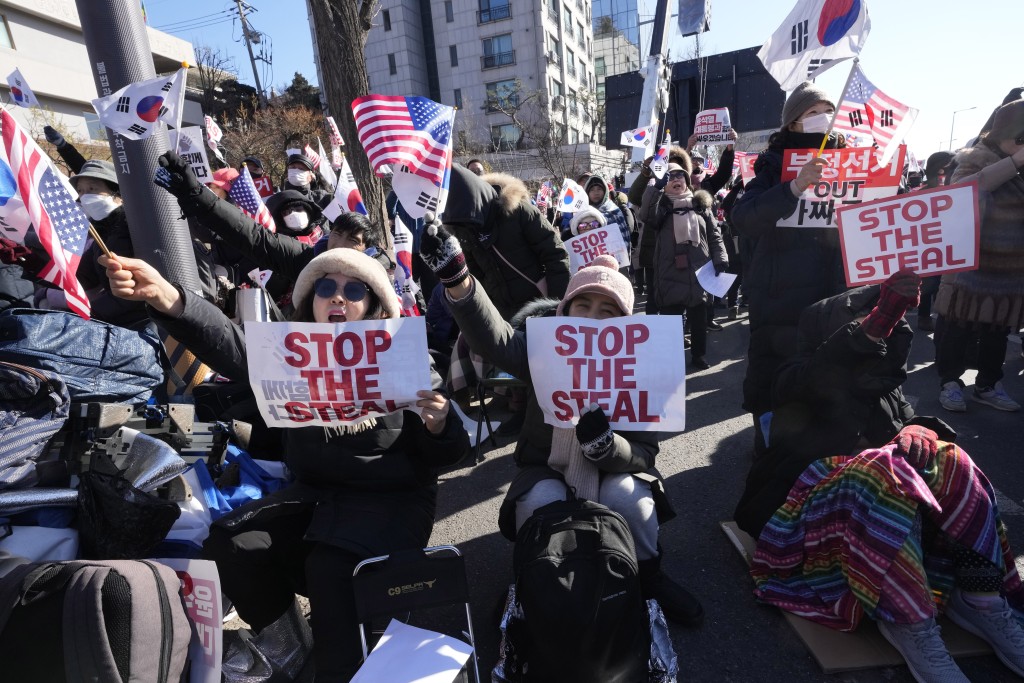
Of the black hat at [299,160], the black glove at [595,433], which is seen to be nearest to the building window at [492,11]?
the black hat at [299,160]

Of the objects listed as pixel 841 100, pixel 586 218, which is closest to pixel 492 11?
pixel 586 218

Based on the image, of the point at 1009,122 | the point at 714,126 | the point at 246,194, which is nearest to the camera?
the point at 1009,122

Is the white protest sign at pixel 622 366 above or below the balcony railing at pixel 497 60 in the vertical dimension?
below

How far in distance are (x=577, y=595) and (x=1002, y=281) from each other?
12.7 feet

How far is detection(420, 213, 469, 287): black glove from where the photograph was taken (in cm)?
194

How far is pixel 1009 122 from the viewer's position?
3510 mm

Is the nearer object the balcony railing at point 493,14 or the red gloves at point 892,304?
the red gloves at point 892,304

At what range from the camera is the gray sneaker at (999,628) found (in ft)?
6.45

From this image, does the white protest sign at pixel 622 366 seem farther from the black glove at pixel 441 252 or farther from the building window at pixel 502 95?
the building window at pixel 502 95

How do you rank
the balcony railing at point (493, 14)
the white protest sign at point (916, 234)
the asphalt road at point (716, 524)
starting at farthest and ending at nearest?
the balcony railing at point (493, 14)
the white protest sign at point (916, 234)
the asphalt road at point (716, 524)

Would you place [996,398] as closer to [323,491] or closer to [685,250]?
[685,250]

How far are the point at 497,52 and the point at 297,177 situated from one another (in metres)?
40.5

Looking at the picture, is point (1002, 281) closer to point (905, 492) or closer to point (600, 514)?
point (905, 492)

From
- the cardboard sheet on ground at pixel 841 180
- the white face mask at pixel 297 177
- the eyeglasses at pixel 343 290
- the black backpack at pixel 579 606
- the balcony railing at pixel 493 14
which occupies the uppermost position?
the balcony railing at pixel 493 14
